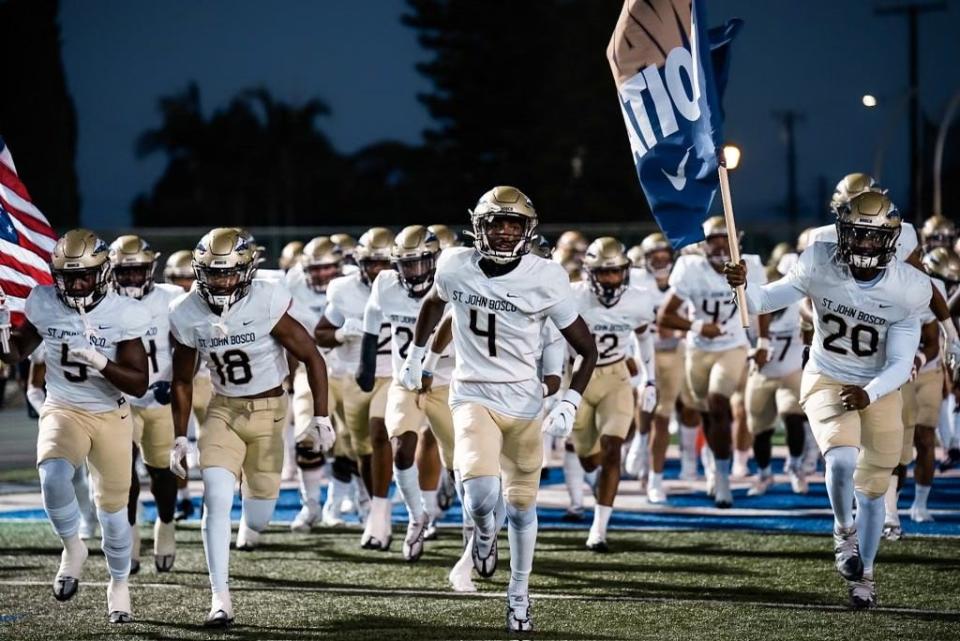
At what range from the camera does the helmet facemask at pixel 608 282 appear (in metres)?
9.80

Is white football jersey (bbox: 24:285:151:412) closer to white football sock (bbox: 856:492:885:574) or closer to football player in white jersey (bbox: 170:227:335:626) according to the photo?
football player in white jersey (bbox: 170:227:335:626)

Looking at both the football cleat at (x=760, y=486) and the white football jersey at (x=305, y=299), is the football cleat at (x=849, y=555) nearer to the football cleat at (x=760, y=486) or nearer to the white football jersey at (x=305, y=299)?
the football cleat at (x=760, y=486)

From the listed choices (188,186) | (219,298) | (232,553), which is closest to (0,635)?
(219,298)

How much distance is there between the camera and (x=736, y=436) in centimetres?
1284

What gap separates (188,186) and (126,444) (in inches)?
1534

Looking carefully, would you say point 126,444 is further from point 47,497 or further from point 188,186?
point 188,186

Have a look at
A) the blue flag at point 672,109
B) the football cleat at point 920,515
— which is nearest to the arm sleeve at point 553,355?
the blue flag at point 672,109

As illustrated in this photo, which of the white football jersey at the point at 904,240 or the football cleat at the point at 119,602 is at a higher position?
the white football jersey at the point at 904,240

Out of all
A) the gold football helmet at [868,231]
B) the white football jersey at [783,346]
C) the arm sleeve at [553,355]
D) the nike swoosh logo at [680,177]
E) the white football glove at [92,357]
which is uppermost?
the nike swoosh logo at [680,177]

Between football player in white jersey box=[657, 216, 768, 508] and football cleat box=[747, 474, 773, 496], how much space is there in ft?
1.50

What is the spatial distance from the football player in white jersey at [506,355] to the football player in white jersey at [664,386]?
4.40m

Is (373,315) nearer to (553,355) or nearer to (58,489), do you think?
(553,355)

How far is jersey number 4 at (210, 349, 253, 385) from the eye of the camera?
Result: 7.28 meters

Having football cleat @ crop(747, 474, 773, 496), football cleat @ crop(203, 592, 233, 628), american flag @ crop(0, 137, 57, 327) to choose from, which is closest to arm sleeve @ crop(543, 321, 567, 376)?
football cleat @ crop(203, 592, 233, 628)
